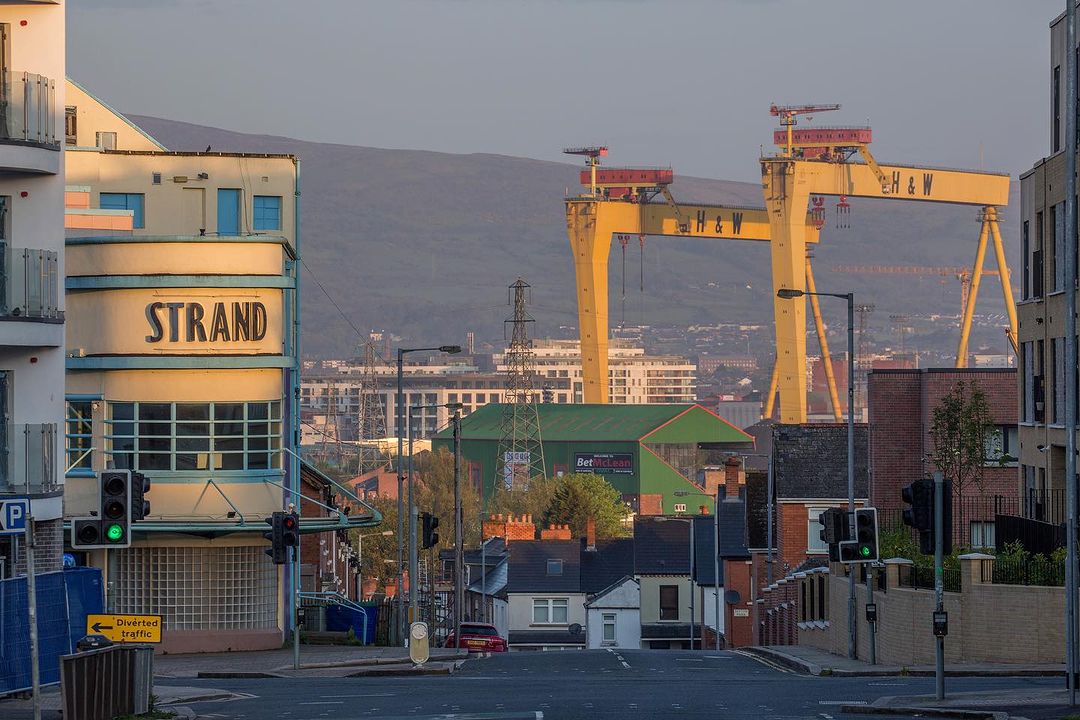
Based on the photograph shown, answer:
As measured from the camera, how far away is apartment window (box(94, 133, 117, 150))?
183 feet

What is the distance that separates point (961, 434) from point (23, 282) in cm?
3119

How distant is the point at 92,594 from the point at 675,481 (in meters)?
156

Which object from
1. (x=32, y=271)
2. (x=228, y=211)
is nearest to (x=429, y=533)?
(x=228, y=211)

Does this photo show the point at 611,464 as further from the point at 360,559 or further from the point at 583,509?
the point at 360,559

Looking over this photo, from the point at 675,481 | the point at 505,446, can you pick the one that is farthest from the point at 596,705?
the point at 675,481

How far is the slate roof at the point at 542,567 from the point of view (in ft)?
276

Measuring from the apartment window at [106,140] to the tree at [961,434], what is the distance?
2578 cm

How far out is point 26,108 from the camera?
3117 centimetres

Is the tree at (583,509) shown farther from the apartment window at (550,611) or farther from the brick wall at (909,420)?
the brick wall at (909,420)

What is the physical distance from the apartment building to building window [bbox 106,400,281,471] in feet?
Answer: 30.6

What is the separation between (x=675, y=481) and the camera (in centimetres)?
18412

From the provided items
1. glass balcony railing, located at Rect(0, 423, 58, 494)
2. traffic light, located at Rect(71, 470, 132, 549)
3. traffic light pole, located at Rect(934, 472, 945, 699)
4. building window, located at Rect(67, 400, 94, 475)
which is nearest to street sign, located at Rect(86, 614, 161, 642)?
traffic light, located at Rect(71, 470, 132, 549)

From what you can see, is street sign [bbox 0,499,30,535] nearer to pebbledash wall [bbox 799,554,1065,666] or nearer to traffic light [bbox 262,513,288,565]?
traffic light [bbox 262,513,288,565]

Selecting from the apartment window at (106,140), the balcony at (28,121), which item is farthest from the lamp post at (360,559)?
the balcony at (28,121)
